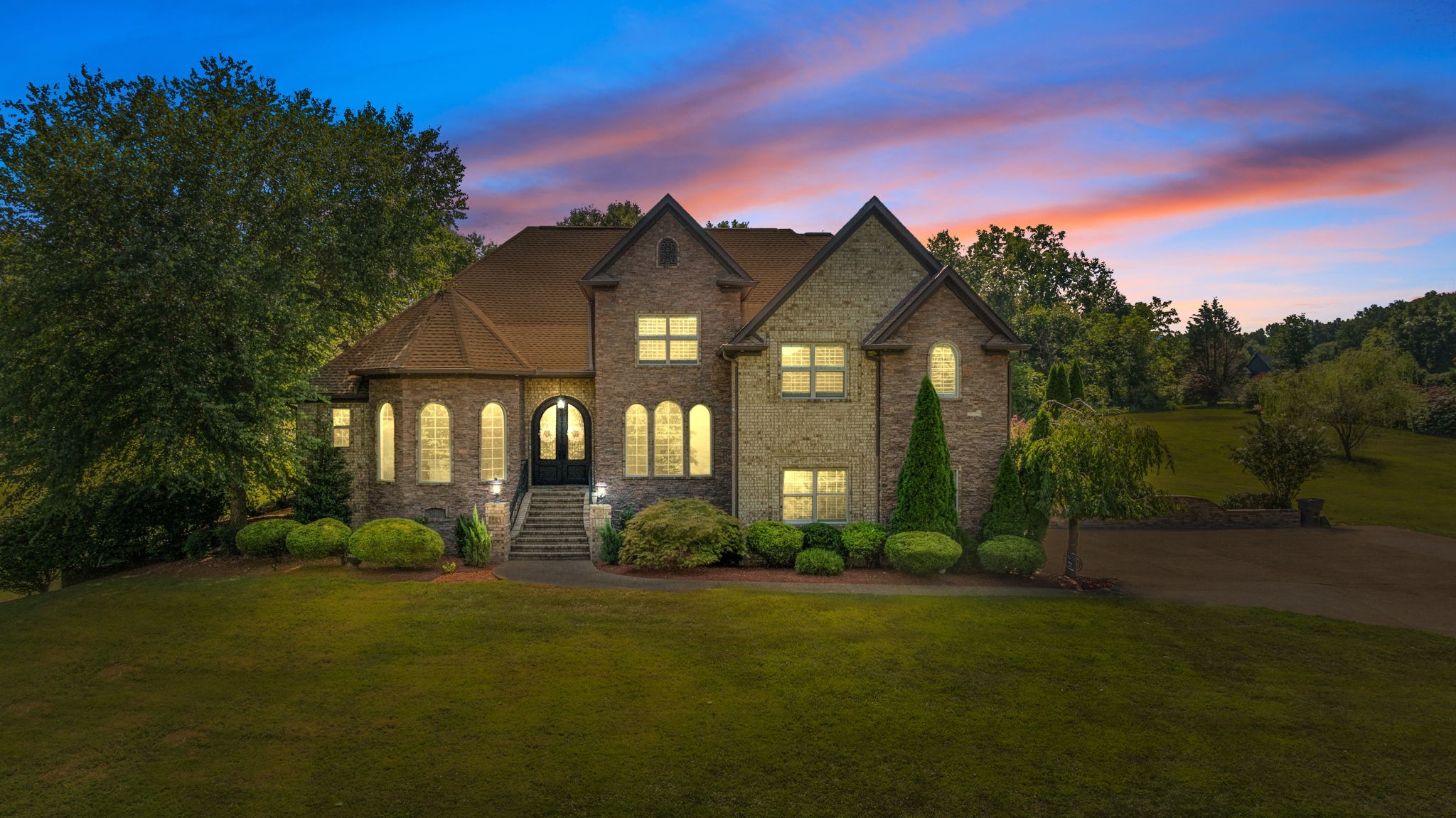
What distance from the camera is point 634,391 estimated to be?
2259 cm

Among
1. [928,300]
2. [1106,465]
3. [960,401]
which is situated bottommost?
[1106,465]

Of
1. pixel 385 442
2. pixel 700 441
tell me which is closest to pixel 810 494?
pixel 700 441

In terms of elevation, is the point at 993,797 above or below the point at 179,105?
below

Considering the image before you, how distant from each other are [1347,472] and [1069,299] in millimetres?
31554

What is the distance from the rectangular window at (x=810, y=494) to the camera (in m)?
21.4

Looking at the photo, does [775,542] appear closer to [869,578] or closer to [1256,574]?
[869,578]

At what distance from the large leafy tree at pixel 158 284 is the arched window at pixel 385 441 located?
2220 mm

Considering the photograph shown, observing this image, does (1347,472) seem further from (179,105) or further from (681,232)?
(179,105)

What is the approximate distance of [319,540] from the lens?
1942 centimetres

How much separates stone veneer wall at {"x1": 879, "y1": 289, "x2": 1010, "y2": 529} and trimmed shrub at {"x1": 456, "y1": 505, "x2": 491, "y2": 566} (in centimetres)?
1143

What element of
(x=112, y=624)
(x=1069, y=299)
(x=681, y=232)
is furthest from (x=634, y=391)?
(x=1069, y=299)

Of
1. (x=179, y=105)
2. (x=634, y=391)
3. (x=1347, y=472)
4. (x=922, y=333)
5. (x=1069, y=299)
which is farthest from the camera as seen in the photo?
(x=1069, y=299)

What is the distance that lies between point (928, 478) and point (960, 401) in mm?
2785

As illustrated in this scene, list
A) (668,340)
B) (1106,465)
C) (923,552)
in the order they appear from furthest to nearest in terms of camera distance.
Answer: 1. (668,340)
2. (923,552)
3. (1106,465)
